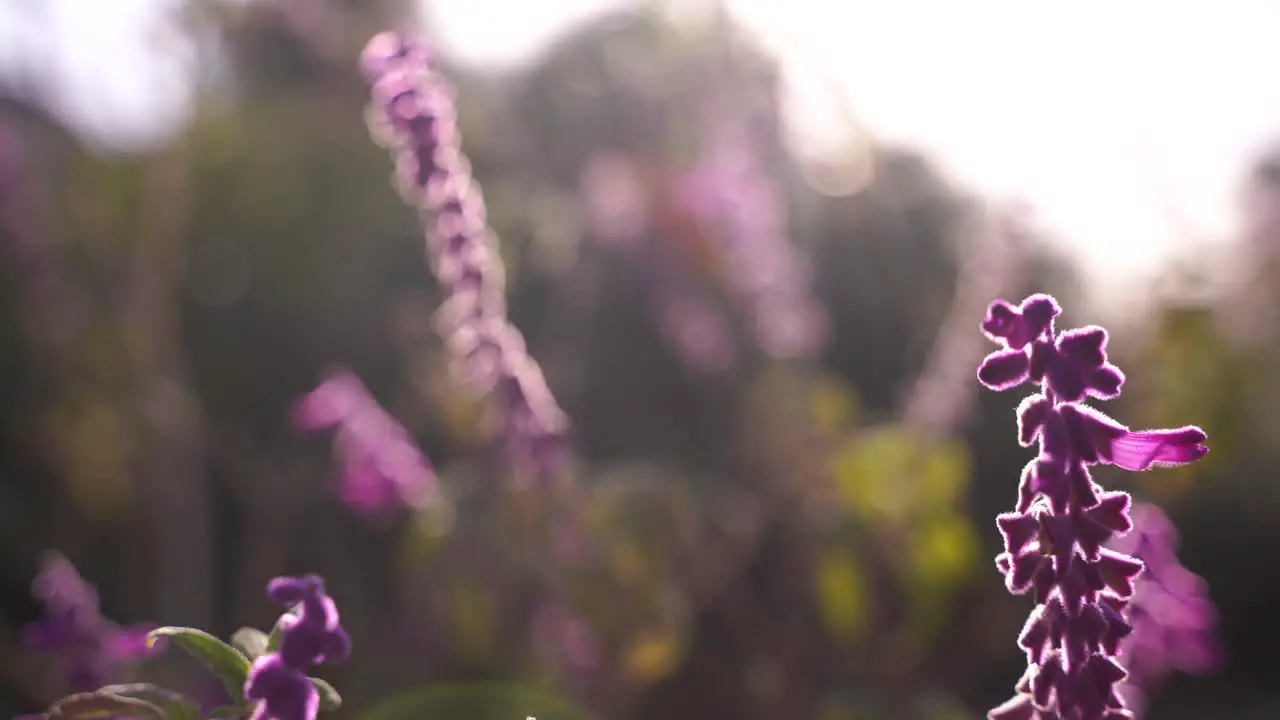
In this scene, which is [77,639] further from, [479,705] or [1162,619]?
[1162,619]

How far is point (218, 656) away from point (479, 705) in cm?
35

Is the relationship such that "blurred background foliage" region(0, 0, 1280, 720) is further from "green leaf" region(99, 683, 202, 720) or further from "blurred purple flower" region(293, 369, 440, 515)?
"green leaf" region(99, 683, 202, 720)

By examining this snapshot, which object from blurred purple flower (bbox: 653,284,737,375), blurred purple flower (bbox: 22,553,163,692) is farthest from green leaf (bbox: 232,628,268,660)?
blurred purple flower (bbox: 653,284,737,375)

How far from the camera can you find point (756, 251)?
100 inches

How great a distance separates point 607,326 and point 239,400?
1.06 metres

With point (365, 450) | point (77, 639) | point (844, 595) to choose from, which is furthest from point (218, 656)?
point (844, 595)

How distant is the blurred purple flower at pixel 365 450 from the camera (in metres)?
1.55

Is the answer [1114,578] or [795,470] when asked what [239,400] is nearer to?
[795,470]

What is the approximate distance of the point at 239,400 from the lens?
10.9 ft

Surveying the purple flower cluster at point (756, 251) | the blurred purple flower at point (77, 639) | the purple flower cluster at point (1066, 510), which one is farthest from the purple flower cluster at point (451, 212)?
the purple flower cluster at point (756, 251)

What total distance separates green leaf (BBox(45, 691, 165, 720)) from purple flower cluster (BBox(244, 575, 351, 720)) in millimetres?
73

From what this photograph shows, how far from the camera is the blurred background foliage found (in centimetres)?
157

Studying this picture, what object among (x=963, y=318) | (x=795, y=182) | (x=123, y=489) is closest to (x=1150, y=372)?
(x=963, y=318)

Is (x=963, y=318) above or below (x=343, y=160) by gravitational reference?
below
